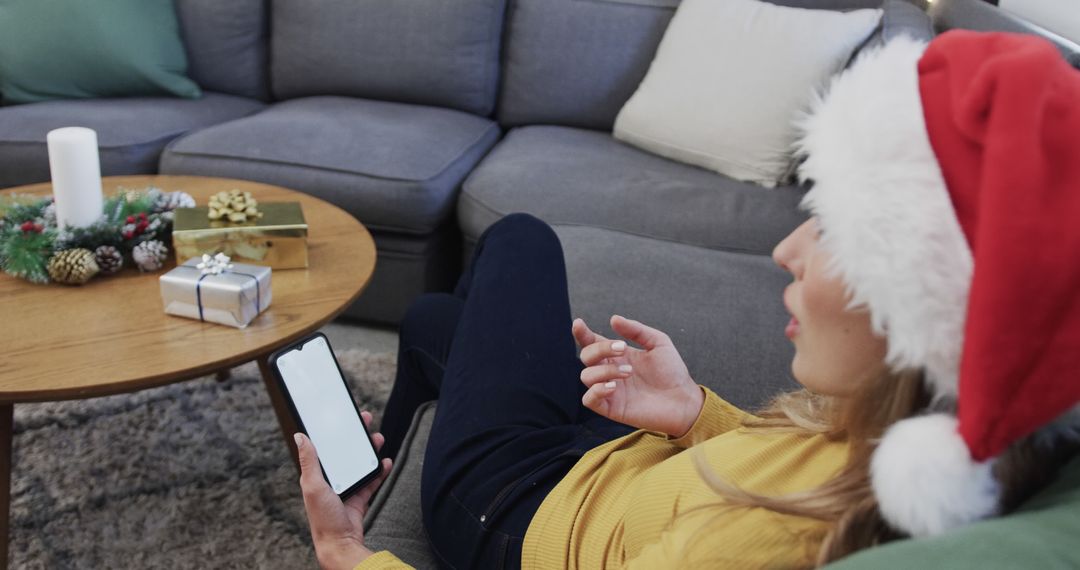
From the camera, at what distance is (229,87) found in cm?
274

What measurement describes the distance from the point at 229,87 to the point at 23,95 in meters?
0.57

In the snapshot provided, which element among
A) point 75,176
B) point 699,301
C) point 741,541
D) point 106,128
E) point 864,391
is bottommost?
point 106,128

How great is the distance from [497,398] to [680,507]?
35 centimetres

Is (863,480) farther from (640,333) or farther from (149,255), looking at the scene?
(149,255)

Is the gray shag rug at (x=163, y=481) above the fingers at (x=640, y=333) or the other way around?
the other way around

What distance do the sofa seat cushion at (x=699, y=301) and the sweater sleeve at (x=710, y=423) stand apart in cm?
27

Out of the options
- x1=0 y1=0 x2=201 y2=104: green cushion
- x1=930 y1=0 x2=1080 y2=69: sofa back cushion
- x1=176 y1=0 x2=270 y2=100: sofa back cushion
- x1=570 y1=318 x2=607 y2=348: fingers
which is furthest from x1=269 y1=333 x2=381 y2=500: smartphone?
x1=176 y1=0 x2=270 y2=100: sofa back cushion

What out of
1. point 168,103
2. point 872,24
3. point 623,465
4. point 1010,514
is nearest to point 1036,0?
point 872,24

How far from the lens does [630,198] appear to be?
1980mm

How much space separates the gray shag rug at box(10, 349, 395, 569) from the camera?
58.2 inches

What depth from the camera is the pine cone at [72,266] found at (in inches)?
54.7

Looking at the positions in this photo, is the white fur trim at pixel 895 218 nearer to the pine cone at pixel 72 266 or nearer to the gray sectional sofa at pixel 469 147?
the gray sectional sofa at pixel 469 147

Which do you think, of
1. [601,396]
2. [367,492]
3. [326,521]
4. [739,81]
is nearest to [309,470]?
[326,521]

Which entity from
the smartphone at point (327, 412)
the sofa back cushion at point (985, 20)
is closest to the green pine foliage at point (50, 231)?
the smartphone at point (327, 412)
